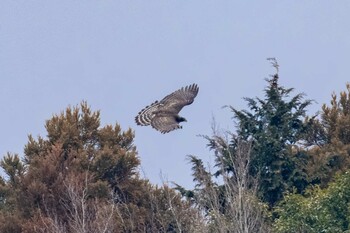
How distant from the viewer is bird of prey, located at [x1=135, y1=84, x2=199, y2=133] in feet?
117

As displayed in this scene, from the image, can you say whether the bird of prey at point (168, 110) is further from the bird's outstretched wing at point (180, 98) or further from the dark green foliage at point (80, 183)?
the dark green foliage at point (80, 183)

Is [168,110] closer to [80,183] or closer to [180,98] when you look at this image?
[180,98]

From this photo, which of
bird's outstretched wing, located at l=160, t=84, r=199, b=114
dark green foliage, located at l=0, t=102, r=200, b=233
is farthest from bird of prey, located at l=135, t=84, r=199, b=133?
dark green foliage, located at l=0, t=102, r=200, b=233

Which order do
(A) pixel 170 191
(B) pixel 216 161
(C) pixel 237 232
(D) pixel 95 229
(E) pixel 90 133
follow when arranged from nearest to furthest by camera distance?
(C) pixel 237 232, (D) pixel 95 229, (B) pixel 216 161, (A) pixel 170 191, (E) pixel 90 133

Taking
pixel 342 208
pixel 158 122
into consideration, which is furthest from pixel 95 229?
pixel 342 208

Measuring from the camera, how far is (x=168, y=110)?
118ft

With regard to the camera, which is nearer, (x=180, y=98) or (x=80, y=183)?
(x=180, y=98)

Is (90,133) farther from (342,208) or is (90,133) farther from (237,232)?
(237,232)

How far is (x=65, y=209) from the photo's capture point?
39938 mm

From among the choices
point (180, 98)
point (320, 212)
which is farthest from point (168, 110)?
point (320, 212)

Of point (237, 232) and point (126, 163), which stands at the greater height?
point (126, 163)

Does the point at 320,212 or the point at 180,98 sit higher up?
the point at 180,98

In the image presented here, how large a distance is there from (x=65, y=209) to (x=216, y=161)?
141 inches

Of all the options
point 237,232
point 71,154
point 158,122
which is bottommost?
point 237,232
